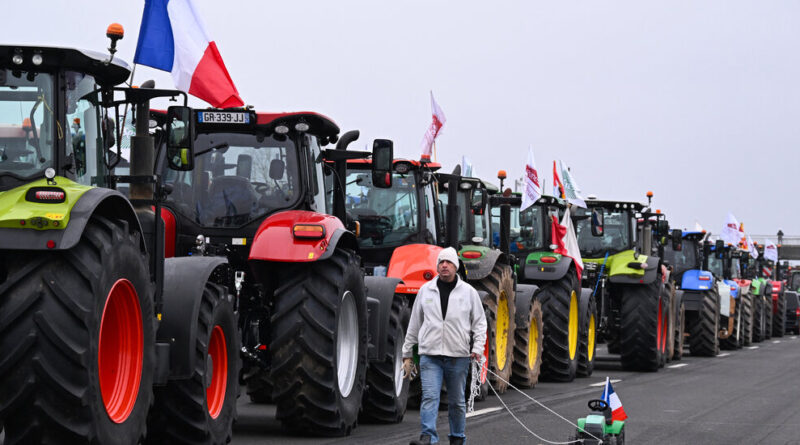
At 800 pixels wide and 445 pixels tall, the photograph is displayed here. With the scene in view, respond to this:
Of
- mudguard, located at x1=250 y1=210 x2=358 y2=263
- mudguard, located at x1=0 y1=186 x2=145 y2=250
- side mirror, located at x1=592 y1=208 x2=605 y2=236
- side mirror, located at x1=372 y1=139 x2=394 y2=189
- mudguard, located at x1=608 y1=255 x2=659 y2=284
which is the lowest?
mudguard, located at x1=608 y1=255 x2=659 y2=284

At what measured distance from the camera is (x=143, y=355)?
7.95 meters

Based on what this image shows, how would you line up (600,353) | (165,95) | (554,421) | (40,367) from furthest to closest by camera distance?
1. (600,353)
2. (554,421)
3. (165,95)
4. (40,367)

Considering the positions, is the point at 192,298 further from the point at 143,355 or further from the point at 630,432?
the point at 630,432

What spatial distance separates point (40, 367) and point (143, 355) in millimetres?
1158

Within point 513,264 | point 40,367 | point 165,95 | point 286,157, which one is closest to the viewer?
point 40,367

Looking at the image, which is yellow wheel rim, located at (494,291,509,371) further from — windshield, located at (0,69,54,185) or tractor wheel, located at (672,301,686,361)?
windshield, located at (0,69,54,185)

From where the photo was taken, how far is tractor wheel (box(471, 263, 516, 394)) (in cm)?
1619

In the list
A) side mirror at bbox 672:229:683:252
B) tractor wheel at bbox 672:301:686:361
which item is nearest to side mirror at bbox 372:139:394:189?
side mirror at bbox 672:229:683:252

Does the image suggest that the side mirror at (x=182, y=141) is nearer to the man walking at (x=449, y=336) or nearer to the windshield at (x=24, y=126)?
the windshield at (x=24, y=126)

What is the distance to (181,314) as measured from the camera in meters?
9.02

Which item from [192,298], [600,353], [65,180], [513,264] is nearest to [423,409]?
[192,298]

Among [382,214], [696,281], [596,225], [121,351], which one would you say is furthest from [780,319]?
[121,351]

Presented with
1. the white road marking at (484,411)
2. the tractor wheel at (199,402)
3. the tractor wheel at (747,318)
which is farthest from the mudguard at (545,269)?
the tractor wheel at (747,318)

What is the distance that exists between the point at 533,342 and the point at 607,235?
17.3 ft
